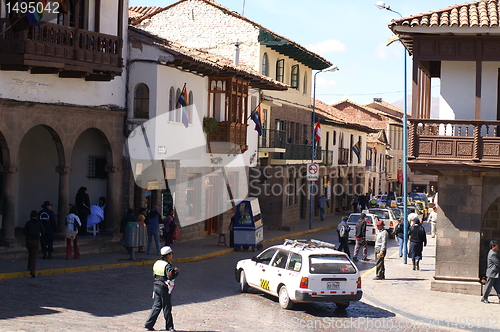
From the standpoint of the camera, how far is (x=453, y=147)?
17.8m

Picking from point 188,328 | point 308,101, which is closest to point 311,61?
point 308,101

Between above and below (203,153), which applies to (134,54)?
above

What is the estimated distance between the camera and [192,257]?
23.1 m

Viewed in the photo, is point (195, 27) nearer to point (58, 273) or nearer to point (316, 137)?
point (316, 137)

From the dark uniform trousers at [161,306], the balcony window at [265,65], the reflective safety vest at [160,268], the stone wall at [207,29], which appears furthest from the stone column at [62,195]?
the balcony window at [265,65]

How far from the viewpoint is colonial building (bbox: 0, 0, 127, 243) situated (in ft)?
62.4

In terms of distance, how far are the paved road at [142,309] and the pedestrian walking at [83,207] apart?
4.91 meters

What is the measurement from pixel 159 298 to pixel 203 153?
54.9 ft

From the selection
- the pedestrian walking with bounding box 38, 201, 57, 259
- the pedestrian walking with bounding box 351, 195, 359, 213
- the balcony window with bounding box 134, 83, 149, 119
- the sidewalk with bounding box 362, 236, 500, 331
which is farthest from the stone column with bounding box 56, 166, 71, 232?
the pedestrian walking with bounding box 351, 195, 359, 213

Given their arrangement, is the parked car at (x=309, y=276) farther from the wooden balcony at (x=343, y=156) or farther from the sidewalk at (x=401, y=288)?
the wooden balcony at (x=343, y=156)

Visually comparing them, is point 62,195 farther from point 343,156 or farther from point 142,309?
point 343,156

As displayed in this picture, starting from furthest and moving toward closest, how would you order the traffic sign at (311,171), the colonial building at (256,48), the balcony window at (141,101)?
the colonial building at (256,48) < the traffic sign at (311,171) < the balcony window at (141,101)

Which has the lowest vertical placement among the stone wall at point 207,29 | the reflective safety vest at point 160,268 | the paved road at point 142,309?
the paved road at point 142,309

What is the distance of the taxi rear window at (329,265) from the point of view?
48.8 ft
